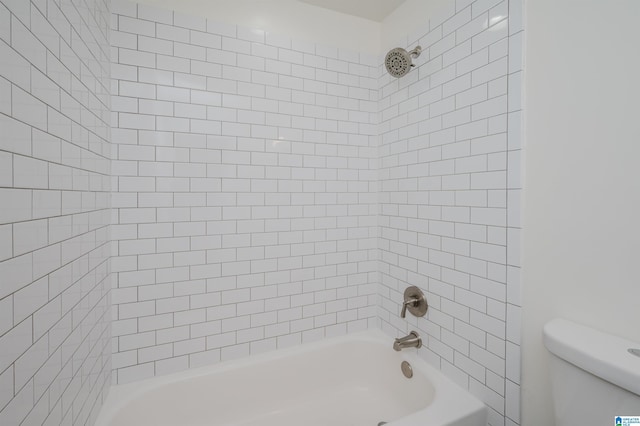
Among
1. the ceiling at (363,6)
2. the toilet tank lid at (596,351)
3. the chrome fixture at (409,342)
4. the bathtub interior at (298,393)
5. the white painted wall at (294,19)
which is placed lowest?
the bathtub interior at (298,393)

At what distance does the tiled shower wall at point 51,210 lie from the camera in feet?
1.96

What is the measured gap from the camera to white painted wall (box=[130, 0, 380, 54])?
1.47 metres

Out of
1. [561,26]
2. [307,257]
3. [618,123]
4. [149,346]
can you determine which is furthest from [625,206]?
[149,346]

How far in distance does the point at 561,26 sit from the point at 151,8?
5.65 feet

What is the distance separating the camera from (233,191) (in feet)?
5.06

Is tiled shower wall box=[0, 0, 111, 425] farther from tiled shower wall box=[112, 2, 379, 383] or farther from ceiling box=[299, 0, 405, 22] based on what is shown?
ceiling box=[299, 0, 405, 22]

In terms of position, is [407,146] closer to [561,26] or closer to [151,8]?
[561,26]

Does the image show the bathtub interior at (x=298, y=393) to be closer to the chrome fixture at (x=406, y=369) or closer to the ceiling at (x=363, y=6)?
the chrome fixture at (x=406, y=369)

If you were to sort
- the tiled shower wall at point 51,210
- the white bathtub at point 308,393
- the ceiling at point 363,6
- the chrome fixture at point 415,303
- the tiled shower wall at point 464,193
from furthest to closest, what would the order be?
the ceiling at point 363,6 → the chrome fixture at point 415,303 → the white bathtub at point 308,393 → the tiled shower wall at point 464,193 → the tiled shower wall at point 51,210

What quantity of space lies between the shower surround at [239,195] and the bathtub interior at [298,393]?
126mm

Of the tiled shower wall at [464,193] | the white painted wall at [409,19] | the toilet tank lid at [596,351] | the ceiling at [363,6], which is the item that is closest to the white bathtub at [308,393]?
the tiled shower wall at [464,193]

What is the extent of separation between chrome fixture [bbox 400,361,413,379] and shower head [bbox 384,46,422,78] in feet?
5.10

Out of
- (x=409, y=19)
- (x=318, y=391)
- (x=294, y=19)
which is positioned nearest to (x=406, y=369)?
(x=318, y=391)

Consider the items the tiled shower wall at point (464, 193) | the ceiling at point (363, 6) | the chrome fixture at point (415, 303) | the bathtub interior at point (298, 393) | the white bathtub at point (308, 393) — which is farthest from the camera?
the ceiling at point (363, 6)
